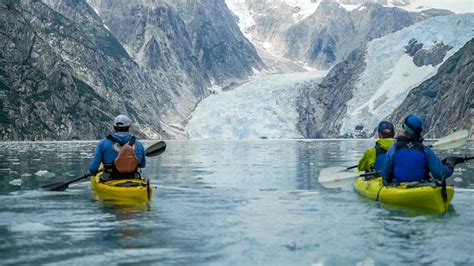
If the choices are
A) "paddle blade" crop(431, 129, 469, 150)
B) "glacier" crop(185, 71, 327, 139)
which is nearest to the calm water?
"paddle blade" crop(431, 129, 469, 150)

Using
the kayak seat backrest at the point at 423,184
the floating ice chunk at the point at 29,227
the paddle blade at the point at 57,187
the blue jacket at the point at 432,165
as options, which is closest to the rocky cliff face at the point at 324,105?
the paddle blade at the point at 57,187

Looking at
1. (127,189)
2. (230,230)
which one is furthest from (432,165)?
(127,189)

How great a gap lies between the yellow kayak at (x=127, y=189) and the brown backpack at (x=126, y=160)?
1.13ft

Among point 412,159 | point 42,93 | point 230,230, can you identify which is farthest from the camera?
point 42,93

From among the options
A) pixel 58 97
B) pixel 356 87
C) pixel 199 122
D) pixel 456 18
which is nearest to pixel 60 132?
pixel 58 97

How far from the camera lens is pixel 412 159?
53.9 ft

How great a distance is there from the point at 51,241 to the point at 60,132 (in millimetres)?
130436

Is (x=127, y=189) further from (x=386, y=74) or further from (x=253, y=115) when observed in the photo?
(x=386, y=74)

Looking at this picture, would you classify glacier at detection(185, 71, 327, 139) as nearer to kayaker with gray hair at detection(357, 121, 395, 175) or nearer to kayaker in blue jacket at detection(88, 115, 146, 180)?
kayaker with gray hair at detection(357, 121, 395, 175)

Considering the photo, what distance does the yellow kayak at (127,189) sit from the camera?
1748cm

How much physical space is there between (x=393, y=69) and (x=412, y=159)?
16199 cm

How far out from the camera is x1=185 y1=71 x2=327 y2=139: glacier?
152 metres

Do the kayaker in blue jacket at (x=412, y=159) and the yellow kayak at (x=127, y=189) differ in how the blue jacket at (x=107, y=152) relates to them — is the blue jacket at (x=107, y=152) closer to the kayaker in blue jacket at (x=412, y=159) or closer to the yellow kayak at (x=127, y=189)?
the yellow kayak at (x=127, y=189)

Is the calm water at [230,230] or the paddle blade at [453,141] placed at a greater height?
the paddle blade at [453,141]
